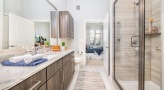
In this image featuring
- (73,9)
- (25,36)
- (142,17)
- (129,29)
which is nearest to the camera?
(142,17)

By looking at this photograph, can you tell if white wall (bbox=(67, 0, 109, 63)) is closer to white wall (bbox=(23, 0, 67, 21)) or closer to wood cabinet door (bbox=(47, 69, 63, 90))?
white wall (bbox=(23, 0, 67, 21))

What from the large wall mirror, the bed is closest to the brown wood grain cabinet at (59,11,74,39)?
the large wall mirror

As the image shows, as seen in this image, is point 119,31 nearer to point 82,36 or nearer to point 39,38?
point 39,38

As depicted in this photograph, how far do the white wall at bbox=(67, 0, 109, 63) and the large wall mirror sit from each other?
266cm

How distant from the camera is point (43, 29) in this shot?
2912mm

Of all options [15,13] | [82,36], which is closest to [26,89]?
[15,13]

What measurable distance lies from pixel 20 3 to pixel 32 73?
4.65 ft

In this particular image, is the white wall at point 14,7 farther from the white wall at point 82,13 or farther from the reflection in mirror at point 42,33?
the white wall at point 82,13

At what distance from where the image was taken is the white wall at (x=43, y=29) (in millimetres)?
2571

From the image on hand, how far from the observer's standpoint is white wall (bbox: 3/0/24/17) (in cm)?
172

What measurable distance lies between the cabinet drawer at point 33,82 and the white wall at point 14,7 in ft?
3.44

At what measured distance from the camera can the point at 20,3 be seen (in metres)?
2.02

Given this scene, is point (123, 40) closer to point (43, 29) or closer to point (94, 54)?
point (43, 29)

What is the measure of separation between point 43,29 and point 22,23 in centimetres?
83
